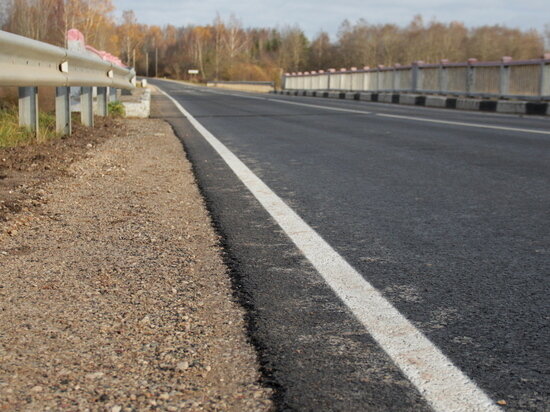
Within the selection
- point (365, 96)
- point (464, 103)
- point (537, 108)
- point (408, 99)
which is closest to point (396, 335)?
point (537, 108)

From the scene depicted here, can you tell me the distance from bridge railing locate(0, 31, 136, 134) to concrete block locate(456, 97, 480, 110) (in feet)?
41.5

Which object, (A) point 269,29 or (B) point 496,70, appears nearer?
(B) point 496,70

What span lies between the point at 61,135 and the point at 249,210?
3696 mm

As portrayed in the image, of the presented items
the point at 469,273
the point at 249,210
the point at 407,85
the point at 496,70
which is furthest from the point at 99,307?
the point at 407,85

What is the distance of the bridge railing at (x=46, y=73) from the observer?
448 cm

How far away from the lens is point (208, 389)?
164 centimetres

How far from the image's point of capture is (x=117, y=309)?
2201mm

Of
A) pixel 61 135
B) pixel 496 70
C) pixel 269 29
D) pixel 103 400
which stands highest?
pixel 269 29

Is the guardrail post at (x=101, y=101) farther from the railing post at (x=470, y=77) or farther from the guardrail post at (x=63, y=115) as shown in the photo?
the railing post at (x=470, y=77)

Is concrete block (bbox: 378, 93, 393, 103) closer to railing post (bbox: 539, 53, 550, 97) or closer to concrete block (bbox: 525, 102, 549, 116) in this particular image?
railing post (bbox: 539, 53, 550, 97)

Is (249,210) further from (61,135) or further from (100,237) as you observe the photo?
(61,135)

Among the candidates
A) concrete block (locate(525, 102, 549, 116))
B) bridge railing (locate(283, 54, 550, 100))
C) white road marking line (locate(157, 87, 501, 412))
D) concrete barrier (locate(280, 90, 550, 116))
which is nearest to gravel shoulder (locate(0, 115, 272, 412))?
white road marking line (locate(157, 87, 501, 412))

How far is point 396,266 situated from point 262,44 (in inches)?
6384

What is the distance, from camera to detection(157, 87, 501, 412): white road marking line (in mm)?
1600
